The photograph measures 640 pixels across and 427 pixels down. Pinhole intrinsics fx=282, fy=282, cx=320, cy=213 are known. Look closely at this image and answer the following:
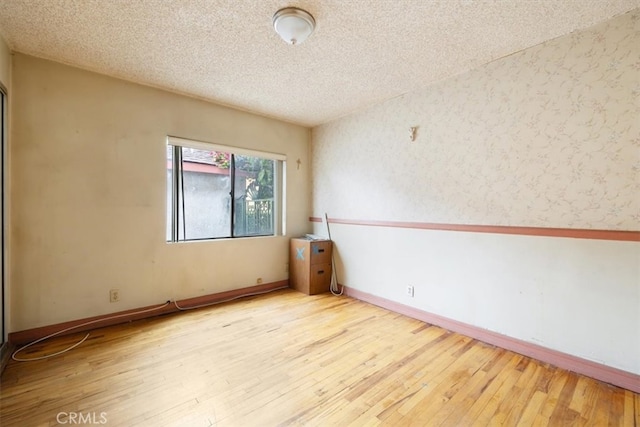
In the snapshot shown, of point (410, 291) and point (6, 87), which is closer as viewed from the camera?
point (6, 87)

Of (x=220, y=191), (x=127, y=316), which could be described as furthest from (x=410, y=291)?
(x=127, y=316)

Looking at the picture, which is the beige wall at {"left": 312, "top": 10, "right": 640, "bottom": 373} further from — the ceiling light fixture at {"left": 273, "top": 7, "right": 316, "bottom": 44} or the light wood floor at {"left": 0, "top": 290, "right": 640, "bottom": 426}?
the ceiling light fixture at {"left": 273, "top": 7, "right": 316, "bottom": 44}

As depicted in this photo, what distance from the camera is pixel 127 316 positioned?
279 centimetres

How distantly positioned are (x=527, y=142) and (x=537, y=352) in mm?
1634

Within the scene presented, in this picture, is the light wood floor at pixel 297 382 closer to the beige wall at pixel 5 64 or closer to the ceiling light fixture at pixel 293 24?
the beige wall at pixel 5 64

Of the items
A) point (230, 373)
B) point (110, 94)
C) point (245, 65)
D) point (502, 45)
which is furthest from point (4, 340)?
point (502, 45)

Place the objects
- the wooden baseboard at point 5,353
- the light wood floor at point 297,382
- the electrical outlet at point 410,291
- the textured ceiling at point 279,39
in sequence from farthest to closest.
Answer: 1. the electrical outlet at point 410,291
2. the wooden baseboard at point 5,353
3. the textured ceiling at point 279,39
4. the light wood floor at point 297,382

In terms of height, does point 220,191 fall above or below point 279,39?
below

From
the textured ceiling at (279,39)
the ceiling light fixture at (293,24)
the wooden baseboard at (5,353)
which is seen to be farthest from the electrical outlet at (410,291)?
the wooden baseboard at (5,353)

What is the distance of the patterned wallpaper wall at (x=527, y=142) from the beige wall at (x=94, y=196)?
219 centimetres

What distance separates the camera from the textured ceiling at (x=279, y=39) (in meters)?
1.78

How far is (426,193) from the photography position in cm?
292

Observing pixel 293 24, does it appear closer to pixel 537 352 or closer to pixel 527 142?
pixel 527 142

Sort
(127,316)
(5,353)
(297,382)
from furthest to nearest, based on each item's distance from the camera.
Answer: (127,316)
(5,353)
(297,382)
